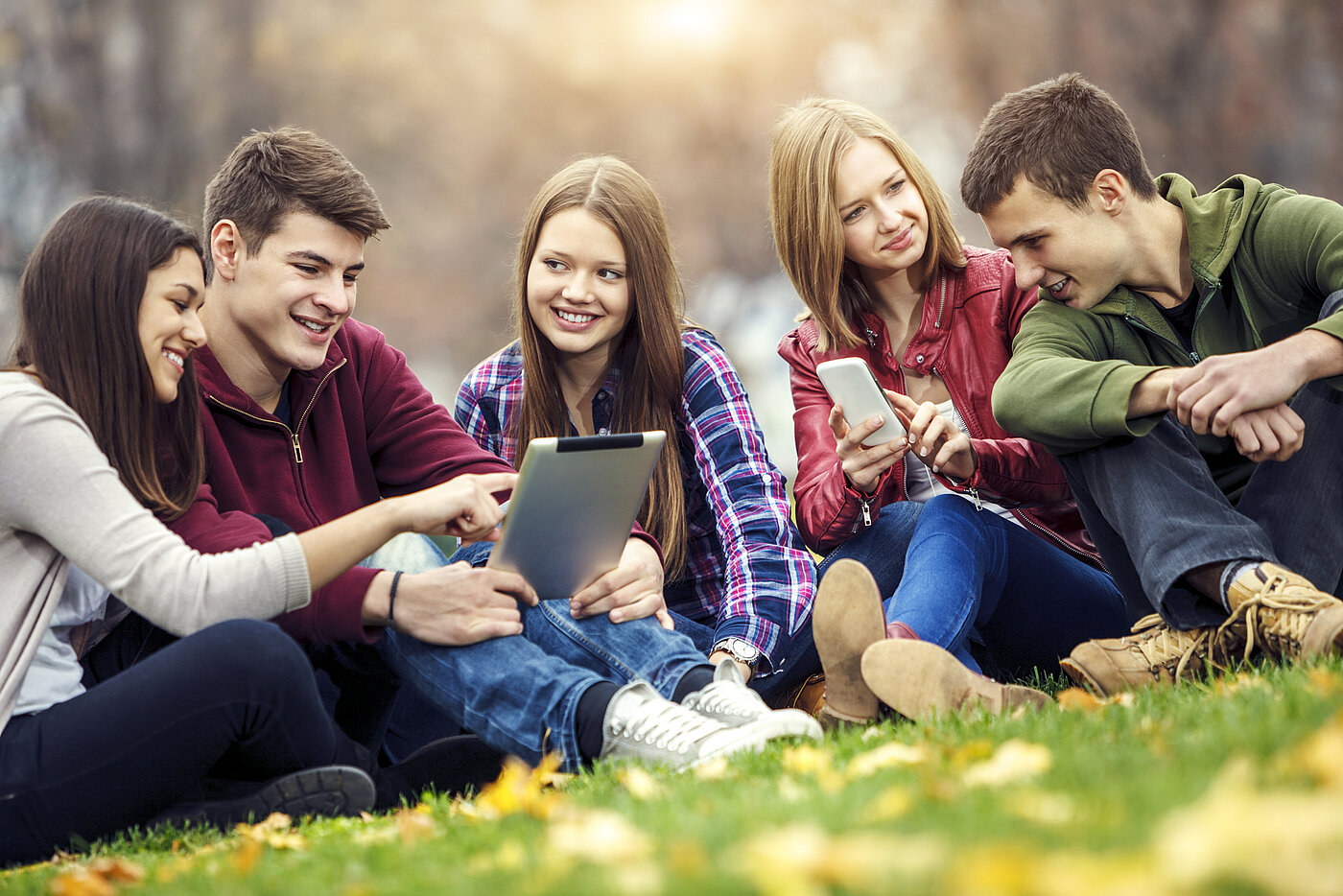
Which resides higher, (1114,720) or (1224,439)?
(1224,439)

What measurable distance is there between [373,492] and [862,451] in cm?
147

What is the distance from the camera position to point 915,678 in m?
2.62

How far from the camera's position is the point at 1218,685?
2.34 meters

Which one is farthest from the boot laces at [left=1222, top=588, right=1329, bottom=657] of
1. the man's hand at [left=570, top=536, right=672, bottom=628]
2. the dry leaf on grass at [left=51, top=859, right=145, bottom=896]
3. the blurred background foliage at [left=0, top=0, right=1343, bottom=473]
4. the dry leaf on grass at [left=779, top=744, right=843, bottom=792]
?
the blurred background foliage at [left=0, top=0, right=1343, bottom=473]

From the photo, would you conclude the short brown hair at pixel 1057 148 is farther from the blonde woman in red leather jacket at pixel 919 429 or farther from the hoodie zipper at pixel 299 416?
the hoodie zipper at pixel 299 416

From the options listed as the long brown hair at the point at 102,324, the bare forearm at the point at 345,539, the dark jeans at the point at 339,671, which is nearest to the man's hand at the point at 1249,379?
the bare forearm at the point at 345,539

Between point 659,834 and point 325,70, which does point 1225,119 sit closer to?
point 325,70

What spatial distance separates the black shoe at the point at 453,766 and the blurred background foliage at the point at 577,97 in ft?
26.9

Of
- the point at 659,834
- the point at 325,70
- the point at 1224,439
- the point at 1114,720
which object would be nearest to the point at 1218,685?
the point at 1114,720

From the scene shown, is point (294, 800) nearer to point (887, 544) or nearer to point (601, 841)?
point (601, 841)

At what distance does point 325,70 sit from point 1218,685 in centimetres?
1162

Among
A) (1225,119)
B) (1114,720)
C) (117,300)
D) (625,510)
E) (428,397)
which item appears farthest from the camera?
(1225,119)

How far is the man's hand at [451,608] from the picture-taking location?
2.77 m

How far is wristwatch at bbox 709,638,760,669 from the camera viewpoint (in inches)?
130
